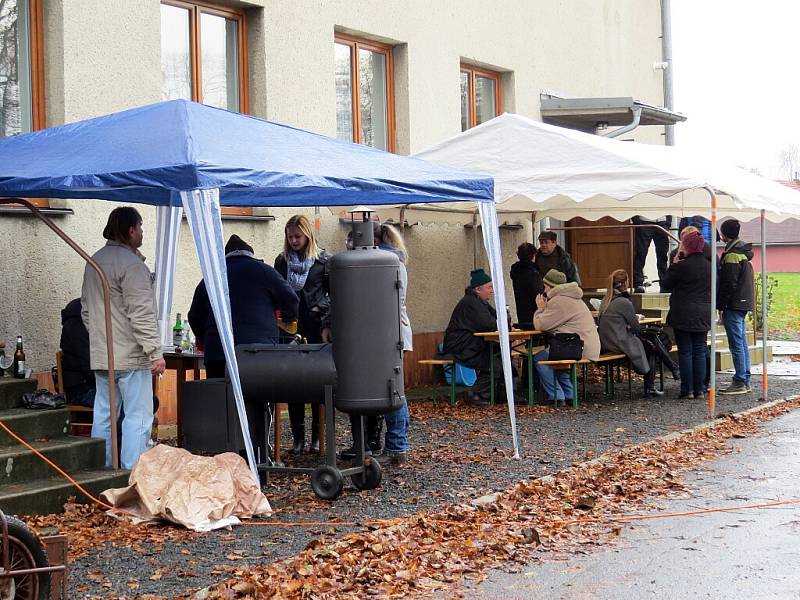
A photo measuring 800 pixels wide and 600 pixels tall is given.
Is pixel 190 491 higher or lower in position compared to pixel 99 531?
higher

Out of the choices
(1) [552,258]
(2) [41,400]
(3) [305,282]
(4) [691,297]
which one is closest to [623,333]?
(4) [691,297]

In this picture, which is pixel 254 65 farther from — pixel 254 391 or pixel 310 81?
pixel 254 391

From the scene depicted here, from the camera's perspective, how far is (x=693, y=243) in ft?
44.2

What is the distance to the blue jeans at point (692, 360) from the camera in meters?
13.6

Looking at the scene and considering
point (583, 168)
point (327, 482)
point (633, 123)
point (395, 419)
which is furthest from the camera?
point (633, 123)

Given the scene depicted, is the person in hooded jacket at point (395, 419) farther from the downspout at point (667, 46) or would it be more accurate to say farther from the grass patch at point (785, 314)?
the grass patch at point (785, 314)

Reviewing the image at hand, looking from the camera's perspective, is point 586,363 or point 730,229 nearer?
point 586,363

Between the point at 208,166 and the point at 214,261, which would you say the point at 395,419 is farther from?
the point at 208,166

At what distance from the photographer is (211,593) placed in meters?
5.86

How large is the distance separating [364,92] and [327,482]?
8053 mm

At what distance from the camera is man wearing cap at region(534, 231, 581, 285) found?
1576 centimetres

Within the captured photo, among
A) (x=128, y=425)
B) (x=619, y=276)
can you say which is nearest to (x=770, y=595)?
(x=128, y=425)

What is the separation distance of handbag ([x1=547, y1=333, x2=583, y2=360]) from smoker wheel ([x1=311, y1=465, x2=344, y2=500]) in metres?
5.37

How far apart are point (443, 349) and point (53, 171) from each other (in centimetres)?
678
